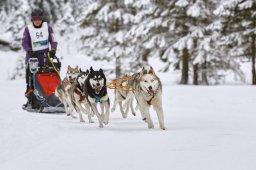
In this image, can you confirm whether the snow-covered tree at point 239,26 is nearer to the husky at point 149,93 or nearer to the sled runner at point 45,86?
the sled runner at point 45,86

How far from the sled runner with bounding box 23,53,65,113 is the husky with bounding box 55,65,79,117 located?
0.35 meters

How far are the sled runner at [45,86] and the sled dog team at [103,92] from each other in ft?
1.13

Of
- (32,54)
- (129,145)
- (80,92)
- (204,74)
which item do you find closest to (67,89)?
(80,92)

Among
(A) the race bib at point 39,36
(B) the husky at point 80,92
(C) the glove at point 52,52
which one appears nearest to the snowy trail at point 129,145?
(B) the husky at point 80,92

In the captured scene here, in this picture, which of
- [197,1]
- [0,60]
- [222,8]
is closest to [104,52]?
[197,1]

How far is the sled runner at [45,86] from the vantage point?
32.2 feet

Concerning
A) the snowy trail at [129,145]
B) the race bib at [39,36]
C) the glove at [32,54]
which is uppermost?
the race bib at [39,36]

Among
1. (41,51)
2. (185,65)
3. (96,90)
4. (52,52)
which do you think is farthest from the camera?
(185,65)

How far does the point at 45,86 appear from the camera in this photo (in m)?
9.84

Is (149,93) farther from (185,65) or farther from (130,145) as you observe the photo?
(185,65)

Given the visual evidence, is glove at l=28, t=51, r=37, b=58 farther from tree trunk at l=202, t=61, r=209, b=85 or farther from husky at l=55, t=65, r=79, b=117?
tree trunk at l=202, t=61, r=209, b=85

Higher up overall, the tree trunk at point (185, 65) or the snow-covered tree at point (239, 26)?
the snow-covered tree at point (239, 26)

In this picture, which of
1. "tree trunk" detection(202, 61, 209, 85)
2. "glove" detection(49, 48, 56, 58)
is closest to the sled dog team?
"glove" detection(49, 48, 56, 58)

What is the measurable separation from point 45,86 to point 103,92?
9.23 feet
